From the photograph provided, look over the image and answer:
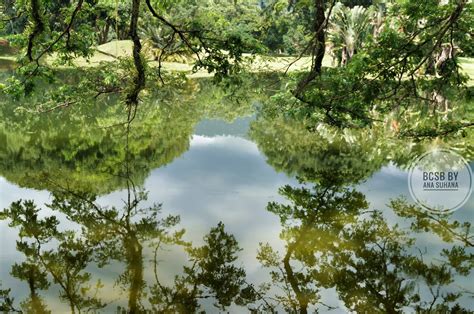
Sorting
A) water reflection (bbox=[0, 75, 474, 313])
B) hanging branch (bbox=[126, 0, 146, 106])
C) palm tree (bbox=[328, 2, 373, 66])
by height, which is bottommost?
water reflection (bbox=[0, 75, 474, 313])

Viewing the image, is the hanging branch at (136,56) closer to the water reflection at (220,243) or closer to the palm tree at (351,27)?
the water reflection at (220,243)

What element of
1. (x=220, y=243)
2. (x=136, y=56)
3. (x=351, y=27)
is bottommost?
(x=220, y=243)

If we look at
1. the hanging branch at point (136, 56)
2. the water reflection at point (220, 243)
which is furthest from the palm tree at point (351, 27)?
the hanging branch at point (136, 56)

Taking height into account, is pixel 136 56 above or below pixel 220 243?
above

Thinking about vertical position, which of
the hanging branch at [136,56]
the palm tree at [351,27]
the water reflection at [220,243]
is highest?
the palm tree at [351,27]

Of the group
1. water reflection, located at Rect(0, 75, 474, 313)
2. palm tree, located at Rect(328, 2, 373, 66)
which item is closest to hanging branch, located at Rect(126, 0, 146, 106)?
water reflection, located at Rect(0, 75, 474, 313)

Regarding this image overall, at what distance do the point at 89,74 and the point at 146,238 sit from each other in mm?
3965

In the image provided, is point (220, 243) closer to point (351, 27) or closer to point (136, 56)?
point (136, 56)

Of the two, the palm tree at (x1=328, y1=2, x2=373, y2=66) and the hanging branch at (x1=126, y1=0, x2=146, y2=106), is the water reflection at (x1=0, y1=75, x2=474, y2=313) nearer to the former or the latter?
the hanging branch at (x1=126, y1=0, x2=146, y2=106)

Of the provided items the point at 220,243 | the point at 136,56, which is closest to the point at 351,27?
the point at 136,56

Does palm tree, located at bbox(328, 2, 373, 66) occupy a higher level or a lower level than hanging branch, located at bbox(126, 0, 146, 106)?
higher

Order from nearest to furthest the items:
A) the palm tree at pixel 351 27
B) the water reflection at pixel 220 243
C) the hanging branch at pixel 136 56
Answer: the water reflection at pixel 220 243 → the hanging branch at pixel 136 56 → the palm tree at pixel 351 27

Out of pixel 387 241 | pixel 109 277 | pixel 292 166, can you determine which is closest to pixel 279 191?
pixel 292 166

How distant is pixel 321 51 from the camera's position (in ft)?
18.7
